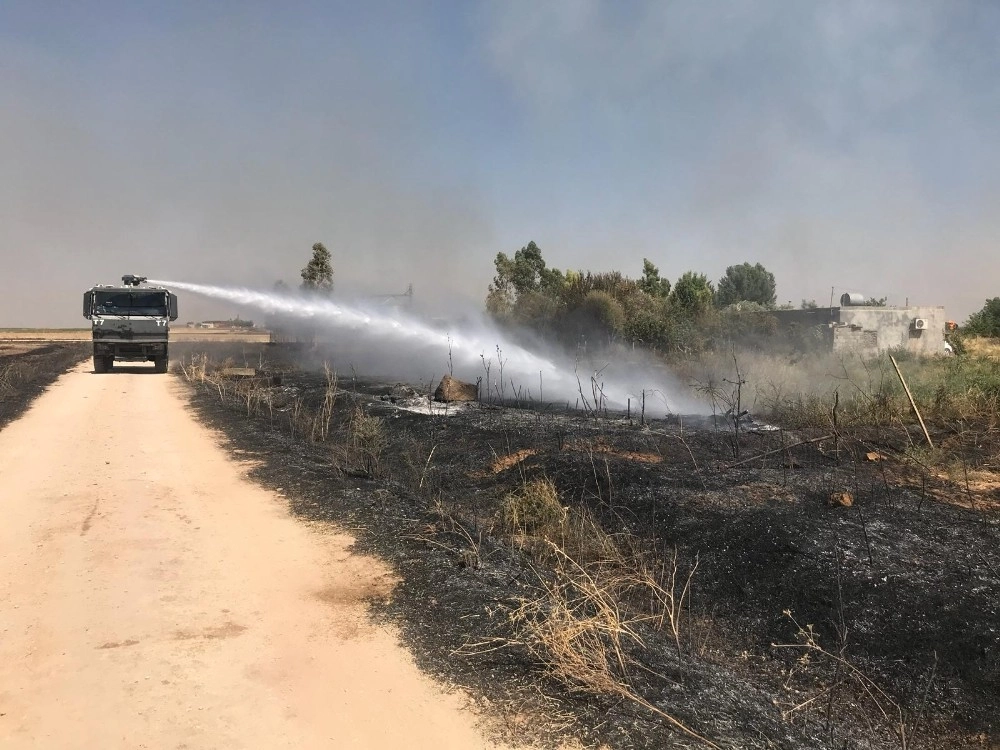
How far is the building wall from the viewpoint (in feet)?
78.7

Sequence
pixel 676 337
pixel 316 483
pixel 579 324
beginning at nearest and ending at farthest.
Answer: pixel 316 483
pixel 676 337
pixel 579 324

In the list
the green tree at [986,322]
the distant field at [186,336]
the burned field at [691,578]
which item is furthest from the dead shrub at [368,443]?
the distant field at [186,336]

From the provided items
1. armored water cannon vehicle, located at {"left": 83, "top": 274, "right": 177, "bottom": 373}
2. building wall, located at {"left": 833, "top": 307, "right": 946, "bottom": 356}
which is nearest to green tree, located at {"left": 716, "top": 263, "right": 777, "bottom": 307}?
building wall, located at {"left": 833, "top": 307, "right": 946, "bottom": 356}

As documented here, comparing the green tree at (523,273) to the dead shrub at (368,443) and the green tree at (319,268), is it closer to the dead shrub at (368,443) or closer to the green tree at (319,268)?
the green tree at (319,268)

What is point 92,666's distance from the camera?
4.62m

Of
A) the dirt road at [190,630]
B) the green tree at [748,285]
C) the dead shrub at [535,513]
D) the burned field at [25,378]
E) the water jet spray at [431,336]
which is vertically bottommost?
the dirt road at [190,630]

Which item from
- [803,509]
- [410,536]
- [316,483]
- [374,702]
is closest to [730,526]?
[803,509]

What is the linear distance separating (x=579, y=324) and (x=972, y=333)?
19.3 metres

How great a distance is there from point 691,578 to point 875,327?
2116 cm

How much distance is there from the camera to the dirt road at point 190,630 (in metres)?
4.00

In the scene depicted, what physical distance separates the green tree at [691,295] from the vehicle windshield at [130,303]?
20661mm

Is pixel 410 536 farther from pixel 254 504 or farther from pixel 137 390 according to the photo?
pixel 137 390

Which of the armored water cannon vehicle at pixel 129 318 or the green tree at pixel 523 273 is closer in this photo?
the armored water cannon vehicle at pixel 129 318

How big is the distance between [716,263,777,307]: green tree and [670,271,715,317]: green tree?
85.1 ft
